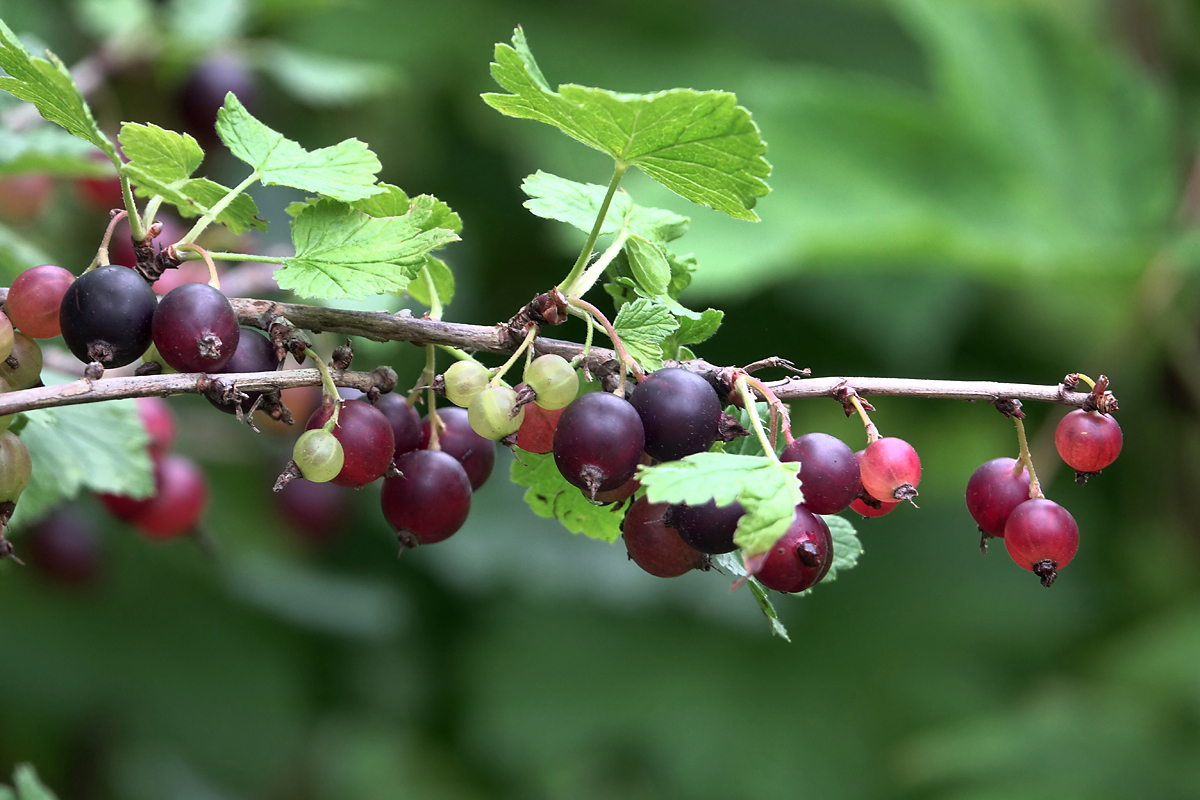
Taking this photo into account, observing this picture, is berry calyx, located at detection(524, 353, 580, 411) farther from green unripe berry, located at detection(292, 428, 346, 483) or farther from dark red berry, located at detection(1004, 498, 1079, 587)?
dark red berry, located at detection(1004, 498, 1079, 587)

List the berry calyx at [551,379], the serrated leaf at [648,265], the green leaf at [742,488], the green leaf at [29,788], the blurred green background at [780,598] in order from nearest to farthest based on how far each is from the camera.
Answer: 1. the green leaf at [742,488]
2. the berry calyx at [551,379]
3. the serrated leaf at [648,265]
4. the green leaf at [29,788]
5. the blurred green background at [780,598]

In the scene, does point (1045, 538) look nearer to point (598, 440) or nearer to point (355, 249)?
point (598, 440)

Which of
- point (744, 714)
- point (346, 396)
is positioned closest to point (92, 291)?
point (346, 396)

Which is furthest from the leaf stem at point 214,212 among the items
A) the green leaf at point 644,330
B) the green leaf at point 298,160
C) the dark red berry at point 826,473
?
the dark red berry at point 826,473

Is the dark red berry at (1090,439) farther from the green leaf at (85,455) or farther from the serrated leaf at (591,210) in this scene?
the green leaf at (85,455)

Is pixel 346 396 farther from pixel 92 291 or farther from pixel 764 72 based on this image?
pixel 764 72

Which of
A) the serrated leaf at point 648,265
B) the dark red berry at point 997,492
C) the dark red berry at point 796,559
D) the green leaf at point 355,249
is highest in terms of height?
the green leaf at point 355,249

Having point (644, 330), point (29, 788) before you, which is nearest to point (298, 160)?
point (644, 330)
